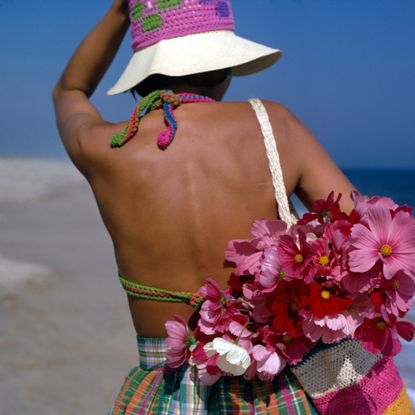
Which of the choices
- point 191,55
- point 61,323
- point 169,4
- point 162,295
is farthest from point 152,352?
point 61,323

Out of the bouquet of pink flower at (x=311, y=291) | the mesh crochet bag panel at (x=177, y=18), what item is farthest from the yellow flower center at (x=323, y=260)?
the mesh crochet bag panel at (x=177, y=18)

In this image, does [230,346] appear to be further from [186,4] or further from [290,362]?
[186,4]

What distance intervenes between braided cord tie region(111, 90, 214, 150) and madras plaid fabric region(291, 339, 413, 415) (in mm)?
615

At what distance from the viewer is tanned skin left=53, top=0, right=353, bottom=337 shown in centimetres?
180

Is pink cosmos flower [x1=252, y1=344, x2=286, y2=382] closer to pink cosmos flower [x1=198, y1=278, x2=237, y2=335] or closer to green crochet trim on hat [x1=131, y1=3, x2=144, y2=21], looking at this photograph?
pink cosmos flower [x1=198, y1=278, x2=237, y2=335]

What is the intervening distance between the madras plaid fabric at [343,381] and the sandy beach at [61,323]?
2.90 metres

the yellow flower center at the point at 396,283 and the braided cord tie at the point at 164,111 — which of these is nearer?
the yellow flower center at the point at 396,283

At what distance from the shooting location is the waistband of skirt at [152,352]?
6.21 feet

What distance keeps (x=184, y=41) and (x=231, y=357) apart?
2.66 feet

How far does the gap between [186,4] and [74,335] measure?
413 centimetres

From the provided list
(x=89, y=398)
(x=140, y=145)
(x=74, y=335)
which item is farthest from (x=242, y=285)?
(x=74, y=335)

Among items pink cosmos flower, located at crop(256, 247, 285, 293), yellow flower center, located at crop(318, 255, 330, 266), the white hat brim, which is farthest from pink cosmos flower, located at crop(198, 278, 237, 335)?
the white hat brim

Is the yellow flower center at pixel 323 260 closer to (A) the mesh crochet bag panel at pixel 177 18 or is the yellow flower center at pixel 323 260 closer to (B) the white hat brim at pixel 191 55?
(B) the white hat brim at pixel 191 55

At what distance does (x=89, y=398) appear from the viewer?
4.56m
